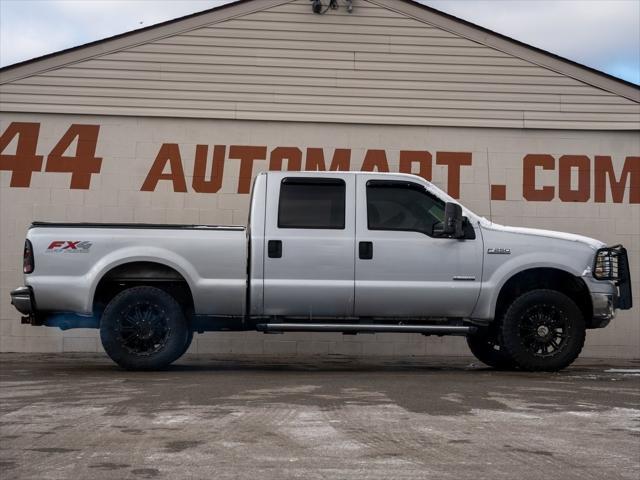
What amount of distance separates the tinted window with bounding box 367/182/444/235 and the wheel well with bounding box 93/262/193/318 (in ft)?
7.17

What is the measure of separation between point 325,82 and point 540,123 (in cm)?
332

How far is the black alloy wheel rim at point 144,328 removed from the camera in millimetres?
11047

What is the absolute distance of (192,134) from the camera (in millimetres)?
15641

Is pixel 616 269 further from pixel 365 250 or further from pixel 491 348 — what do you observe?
pixel 365 250

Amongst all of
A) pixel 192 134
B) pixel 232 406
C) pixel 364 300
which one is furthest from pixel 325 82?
pixel 232 406

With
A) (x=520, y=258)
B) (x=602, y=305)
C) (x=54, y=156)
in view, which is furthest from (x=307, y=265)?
(x=54, y=156)

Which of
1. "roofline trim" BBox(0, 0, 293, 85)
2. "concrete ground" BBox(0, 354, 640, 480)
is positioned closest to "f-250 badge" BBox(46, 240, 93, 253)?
"concrete ground" BBox(0, 354, 640, 480)

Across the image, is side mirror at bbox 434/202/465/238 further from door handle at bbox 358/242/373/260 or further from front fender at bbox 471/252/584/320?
door handle at bbox 358/242/373/260

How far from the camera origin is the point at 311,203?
37.7 ft

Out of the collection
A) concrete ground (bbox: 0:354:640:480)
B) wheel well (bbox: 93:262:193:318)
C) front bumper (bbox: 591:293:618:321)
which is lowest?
concrete ground (bbox: 0:354:640:480)

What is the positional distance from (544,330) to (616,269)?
1.12 meters

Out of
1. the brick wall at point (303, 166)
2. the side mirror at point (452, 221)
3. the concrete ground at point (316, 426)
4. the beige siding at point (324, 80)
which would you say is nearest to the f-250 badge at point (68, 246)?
the concrete ground at point (316, 426)

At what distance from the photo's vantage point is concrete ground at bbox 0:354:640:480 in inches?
229

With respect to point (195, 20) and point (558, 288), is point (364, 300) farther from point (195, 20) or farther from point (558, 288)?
point (195, 20)
